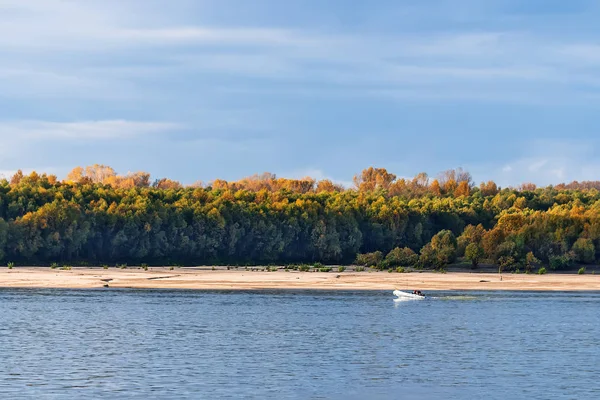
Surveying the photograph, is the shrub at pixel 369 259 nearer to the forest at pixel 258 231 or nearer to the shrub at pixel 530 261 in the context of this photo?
the forest at pixel 258 231

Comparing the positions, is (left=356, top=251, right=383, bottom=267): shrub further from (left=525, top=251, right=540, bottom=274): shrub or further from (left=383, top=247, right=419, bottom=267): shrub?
(left=525, top=251, right=540, bottom=274): shrub

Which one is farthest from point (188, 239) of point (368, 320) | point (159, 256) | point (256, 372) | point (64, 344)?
point (256, 372)

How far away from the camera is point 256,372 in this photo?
42.0 m

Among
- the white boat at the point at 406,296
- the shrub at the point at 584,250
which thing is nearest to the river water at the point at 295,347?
the white boat at the point at 406,296

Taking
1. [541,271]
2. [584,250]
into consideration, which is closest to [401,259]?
[541,271]

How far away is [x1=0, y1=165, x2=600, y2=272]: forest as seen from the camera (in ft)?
378

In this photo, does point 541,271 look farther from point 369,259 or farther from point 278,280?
point 278,280

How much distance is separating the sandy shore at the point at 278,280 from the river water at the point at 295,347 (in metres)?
8.81

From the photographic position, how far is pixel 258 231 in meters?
129

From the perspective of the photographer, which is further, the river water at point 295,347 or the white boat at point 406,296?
the white boat at point 406,296

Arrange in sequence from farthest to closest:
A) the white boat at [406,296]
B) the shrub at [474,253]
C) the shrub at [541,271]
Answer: the shrub at [474,253], the shrub at [541,271], the white boat at [406,296]

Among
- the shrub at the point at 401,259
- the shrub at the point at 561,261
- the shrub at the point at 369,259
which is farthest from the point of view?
the shrub at the point at 369,259

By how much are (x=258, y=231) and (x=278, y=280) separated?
31.9m

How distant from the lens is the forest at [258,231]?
115312 mm
